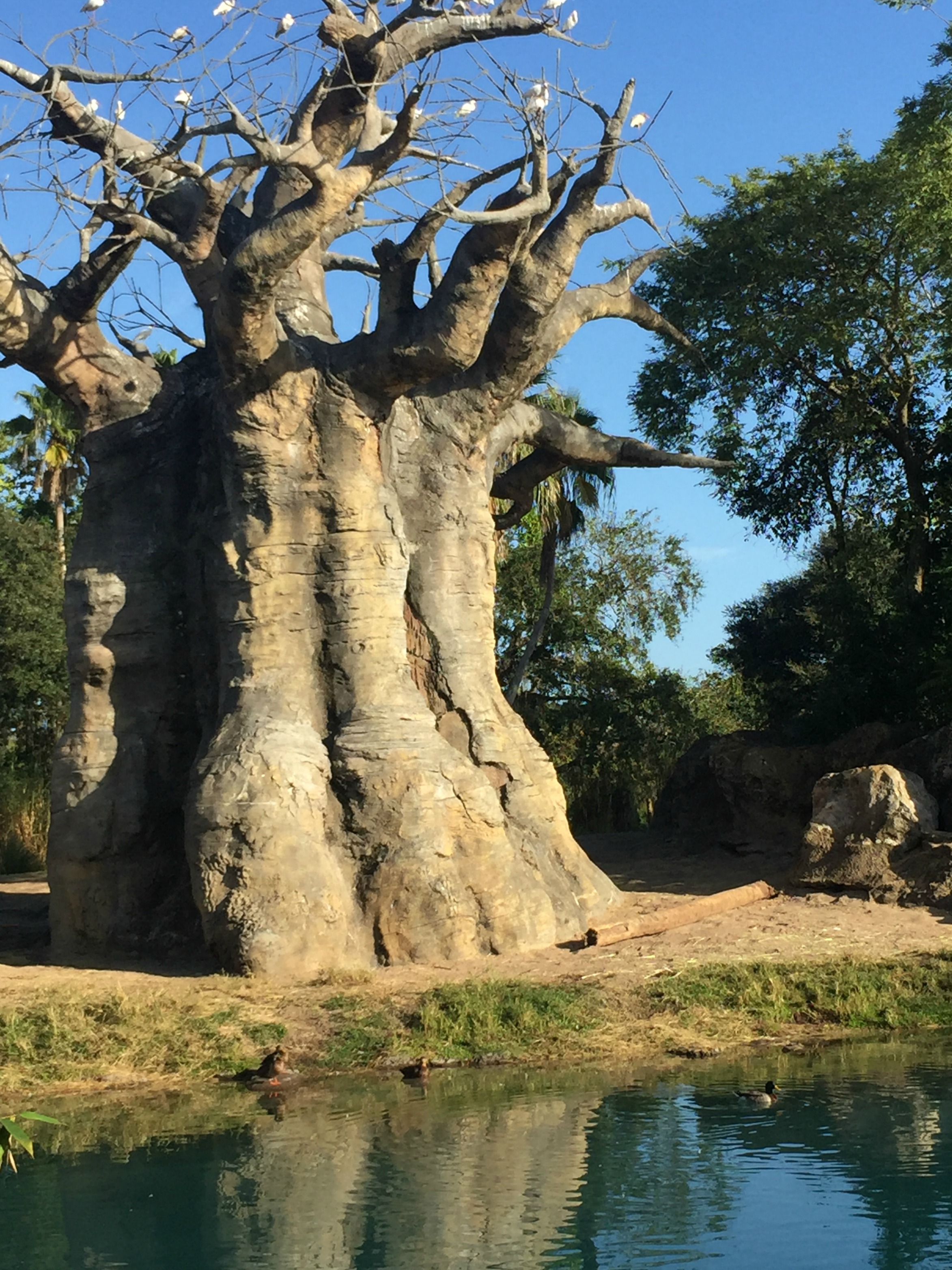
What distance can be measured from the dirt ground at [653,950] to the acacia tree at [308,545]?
0.35 metres

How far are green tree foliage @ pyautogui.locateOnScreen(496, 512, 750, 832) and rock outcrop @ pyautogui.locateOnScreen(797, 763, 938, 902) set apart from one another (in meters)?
8.08

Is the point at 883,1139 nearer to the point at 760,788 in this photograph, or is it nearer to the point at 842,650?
the point at 760,788

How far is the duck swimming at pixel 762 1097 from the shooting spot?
6645 mm

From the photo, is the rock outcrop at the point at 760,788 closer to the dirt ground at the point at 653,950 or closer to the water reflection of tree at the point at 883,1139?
the dirt ground at the point at 653,950

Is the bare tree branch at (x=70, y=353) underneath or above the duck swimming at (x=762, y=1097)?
above

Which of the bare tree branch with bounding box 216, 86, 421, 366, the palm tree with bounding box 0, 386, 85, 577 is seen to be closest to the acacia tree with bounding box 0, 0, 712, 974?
the bare tree branch with bounding box 216, 86, 421, 366

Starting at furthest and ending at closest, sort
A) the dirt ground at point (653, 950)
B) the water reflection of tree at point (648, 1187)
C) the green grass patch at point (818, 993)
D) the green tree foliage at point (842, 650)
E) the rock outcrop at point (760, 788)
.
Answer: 1. the green tree foliage at point (842, 650)
2. the rock outcrop at point (760, 788)
3. the dirt ground at point (653, 950)
4. the green grass patch at point (818, 993)
5. the water reflection of tree at point (648, 1187)

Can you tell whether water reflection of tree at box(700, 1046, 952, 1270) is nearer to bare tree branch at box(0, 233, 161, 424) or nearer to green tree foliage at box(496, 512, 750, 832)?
bare tree branch at box(0, 233, 161, 424)

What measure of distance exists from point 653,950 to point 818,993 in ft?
5.21

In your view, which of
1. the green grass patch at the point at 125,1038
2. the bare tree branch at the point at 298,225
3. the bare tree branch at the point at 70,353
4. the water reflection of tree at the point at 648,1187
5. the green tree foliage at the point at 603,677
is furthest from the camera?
the green tree foliage at the point at 603,677

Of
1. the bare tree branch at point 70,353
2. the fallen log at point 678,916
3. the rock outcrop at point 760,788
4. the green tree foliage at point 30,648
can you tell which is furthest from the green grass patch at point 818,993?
the green tree foliage at point 30,648

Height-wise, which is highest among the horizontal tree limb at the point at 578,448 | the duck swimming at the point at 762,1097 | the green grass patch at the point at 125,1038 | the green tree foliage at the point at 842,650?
the horizontal tree limb at the point at 578,448

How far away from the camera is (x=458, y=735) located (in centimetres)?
1113

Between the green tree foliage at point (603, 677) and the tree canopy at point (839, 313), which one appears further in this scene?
the green tree foliage at point (603, 677)
